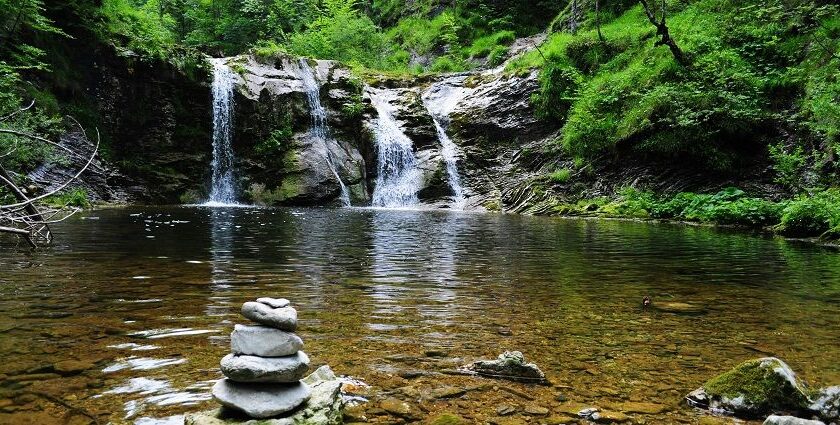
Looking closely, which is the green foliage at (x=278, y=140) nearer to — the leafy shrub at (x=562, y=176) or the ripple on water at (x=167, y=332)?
the leafy shrub at (x=562, y=176)

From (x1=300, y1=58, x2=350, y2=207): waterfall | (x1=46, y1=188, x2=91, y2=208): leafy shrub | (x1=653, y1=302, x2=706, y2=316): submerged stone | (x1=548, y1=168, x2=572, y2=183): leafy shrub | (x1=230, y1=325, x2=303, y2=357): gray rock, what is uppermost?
(x1=300, y1=58, x2=350, y2=207): waterfall

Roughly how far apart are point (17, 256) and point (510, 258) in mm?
8429

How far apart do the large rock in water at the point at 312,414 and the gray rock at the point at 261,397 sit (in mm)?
44

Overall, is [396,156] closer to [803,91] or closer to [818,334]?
[803,91]

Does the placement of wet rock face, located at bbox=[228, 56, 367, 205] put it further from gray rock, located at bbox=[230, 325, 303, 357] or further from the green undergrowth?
gray rock, located at bbox=[230, 325, 303, 357]

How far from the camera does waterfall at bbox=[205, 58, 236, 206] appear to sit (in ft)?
90.9

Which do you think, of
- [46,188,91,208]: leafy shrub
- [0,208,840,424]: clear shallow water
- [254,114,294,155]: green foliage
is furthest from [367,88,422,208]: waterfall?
[0,208,840,424]: clear shallow water

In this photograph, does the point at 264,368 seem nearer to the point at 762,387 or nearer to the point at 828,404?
the point at 762,387

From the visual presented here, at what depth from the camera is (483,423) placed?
312 centimetres

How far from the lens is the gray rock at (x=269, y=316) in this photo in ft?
10.5

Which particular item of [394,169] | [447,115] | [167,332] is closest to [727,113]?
[447,115]

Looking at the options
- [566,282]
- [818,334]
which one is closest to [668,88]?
[566,282]

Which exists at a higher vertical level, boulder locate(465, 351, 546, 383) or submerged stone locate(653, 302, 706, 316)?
boulder locate(465, 351, 546, 383)

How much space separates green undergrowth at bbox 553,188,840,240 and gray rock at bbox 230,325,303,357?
1475 cm
